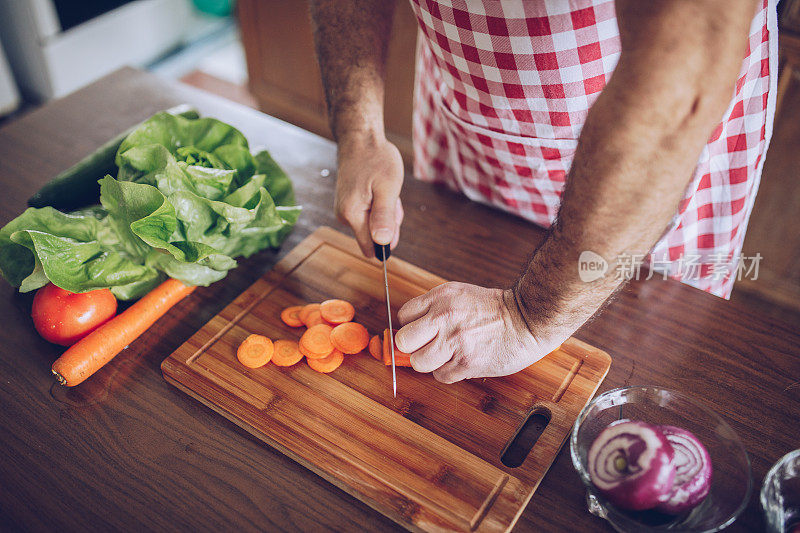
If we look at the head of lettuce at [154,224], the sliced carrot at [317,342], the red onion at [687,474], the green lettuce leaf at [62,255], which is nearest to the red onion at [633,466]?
the red onion at [687,474]

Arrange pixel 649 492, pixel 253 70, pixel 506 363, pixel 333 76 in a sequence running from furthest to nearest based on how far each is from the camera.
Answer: pixel 253 70
pixel 333 76
pixel 506 363
pixel 649 492

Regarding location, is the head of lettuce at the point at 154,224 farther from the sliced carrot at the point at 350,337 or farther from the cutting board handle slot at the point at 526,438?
the cutting board handle slot at the point at 526,438

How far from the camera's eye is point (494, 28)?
1011mm

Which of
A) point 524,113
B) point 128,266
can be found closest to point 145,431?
point 128,266

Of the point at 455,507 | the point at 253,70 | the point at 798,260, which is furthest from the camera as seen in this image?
the point at 253,70

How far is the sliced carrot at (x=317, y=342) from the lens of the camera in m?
0.98

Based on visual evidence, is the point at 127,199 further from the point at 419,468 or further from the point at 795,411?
the point at 795,411

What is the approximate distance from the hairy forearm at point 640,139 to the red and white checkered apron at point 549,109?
31 cm

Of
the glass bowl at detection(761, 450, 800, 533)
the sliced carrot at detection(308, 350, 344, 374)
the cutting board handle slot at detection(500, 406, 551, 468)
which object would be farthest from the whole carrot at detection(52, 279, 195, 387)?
the glass bowl at detection(761, 450, 800, 533)

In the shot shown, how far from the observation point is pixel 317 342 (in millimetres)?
995

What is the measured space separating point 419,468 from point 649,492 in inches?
12.2

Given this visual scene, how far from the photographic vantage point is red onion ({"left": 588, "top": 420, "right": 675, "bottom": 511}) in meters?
0.72

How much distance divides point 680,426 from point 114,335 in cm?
92

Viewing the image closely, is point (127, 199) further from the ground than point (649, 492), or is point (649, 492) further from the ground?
point (127, 199)
